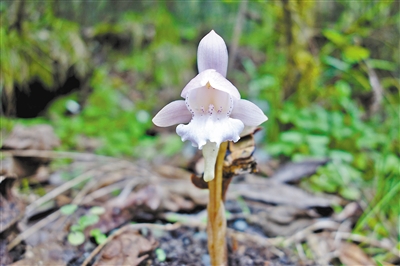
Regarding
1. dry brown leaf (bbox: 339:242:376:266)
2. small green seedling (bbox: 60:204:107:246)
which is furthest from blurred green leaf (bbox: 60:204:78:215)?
dry brown leaf (bbox: 339:242:376:266)

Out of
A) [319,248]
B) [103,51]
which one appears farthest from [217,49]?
[103,51]

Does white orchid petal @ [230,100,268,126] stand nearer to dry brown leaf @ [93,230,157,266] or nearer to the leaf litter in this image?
the leaf litter

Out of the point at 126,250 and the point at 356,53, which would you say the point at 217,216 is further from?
the point at 356,53

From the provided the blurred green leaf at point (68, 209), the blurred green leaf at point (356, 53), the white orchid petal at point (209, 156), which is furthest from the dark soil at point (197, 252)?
the blurred green leaf at point (356, 53)

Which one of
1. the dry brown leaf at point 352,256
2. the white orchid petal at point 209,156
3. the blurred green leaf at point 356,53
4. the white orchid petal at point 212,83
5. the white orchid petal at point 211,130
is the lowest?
the dry brown leaf at point 352,256

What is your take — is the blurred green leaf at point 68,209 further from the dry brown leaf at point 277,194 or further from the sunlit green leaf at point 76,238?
the dry brown leaf at point 277,194

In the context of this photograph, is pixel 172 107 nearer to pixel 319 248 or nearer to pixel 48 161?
pixel 319 248
